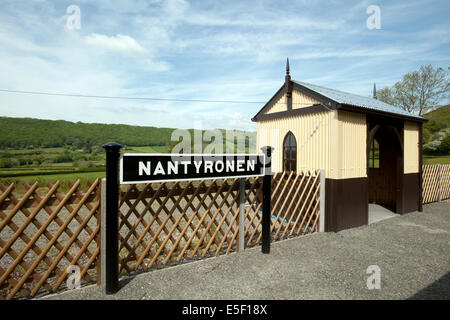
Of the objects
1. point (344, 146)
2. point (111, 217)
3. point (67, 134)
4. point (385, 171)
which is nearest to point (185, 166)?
point (111, 217)

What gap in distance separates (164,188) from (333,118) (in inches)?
189

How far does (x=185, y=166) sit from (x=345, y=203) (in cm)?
489

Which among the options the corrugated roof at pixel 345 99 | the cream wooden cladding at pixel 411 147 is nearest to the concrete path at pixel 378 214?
the cream wooden cladding at pixel 411 147

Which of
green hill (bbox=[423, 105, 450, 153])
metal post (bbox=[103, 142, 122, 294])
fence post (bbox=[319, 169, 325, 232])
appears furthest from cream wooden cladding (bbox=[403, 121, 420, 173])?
green hill (bbox=[423, 105, 450, 153])

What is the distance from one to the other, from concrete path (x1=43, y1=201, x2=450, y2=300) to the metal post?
0.86 feet

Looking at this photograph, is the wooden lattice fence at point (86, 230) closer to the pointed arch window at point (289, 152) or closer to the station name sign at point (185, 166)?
the station name sign at point (185, 166)

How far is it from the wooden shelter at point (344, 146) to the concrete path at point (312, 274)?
1.27 metres

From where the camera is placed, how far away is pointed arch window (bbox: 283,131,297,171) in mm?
7854

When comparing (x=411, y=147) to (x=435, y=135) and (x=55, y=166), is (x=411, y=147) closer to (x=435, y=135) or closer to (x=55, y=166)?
(x=55, y=166)

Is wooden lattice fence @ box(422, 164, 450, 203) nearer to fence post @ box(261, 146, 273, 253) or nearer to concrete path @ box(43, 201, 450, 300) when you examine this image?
concrete path @ box(43, 201, 450, 300)

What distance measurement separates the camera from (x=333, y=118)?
6.44m

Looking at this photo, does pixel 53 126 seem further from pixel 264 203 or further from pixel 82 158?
pixel 264 203

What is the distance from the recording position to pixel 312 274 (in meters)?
4.14
